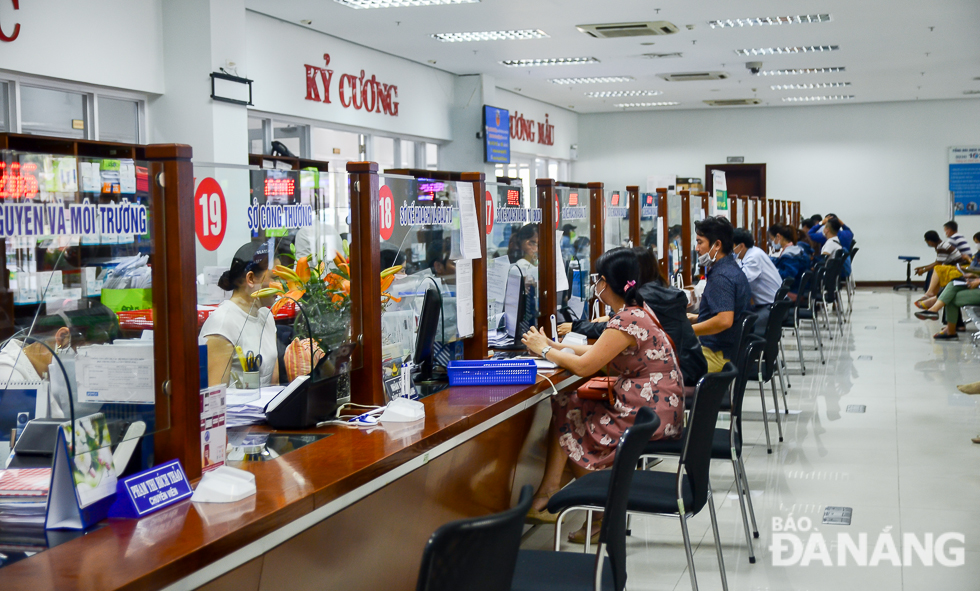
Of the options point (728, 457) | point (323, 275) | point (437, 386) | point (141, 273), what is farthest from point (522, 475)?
point (141, 273)

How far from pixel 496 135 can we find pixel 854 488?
9.04 meters

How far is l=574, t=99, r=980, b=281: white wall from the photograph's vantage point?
53.7ft

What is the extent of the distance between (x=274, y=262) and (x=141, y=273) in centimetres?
64

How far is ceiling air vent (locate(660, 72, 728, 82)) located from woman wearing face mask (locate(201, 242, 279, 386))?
36.0 feet

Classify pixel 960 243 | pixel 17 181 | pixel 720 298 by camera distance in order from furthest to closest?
pixel 960 243, pixel 720 298, pixel 17 181

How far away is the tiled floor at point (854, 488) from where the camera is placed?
10.7ft

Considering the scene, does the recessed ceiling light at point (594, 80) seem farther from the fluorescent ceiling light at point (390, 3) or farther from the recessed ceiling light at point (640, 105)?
the fluorescent ceiling light at point (390, 3)

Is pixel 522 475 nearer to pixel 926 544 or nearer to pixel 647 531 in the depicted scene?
pixel 647 531

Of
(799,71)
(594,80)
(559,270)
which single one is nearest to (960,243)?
(799,71)

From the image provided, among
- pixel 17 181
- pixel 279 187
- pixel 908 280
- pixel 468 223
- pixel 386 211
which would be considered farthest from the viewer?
pixel 908 280

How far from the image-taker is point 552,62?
1151 centimetres

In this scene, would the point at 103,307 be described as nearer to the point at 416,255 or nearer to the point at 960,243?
the point at 416,255

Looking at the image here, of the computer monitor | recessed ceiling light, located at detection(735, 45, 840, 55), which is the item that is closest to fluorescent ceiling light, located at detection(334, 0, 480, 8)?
recessed ceiling light, located at detection(735, 45, 840, 55)

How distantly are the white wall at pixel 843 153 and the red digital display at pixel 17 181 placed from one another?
55.9 ft
